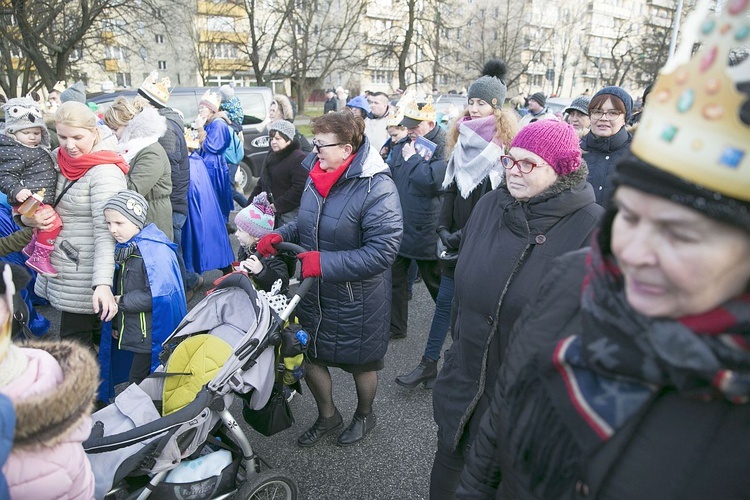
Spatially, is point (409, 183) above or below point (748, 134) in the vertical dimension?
below

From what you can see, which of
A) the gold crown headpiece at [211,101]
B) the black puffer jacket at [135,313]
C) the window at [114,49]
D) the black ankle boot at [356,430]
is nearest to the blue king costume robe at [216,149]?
the gold crown headpiece at [211,101]

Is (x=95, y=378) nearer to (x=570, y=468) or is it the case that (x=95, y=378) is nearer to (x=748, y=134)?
(x=570, y=468)

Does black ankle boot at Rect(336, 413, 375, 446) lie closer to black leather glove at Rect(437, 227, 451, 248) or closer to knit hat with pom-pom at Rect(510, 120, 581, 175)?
black leather glove at Rect(437, 227, 451, 248)

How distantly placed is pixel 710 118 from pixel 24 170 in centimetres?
390

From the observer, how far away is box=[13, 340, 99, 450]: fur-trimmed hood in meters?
1.33

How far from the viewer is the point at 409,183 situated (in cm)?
419

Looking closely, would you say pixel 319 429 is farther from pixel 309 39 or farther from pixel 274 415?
pixel 309 39

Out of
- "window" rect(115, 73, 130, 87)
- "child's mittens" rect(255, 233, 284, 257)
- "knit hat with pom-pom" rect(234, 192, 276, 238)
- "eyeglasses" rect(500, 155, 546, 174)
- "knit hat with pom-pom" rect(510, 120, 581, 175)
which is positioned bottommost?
"window" rect(115, 73, 130, 87)

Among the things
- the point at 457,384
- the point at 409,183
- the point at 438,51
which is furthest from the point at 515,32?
the point at 457,384

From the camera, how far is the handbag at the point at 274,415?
8.16ft

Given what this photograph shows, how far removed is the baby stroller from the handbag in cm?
12

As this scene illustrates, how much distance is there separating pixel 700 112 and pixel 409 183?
3427 mm

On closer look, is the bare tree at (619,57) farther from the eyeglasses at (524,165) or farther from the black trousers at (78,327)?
the black trousers at (78,327)

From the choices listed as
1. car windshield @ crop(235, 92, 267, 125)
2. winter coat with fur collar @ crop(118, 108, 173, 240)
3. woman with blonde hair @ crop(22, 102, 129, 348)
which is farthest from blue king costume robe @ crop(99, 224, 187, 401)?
car windshield @ crop(235, 92, 267, 125)
